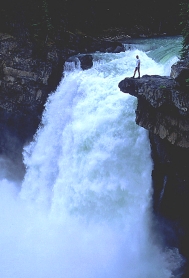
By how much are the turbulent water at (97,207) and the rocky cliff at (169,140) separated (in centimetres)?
75

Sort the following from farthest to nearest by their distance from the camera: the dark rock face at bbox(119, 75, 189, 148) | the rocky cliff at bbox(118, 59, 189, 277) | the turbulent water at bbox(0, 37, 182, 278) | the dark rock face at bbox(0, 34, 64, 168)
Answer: the dark rock face at bbox(0, 34, 64, 168), the turbulent water at bbox(0, 37, 182, 278), the rocky cliff at bbox(118, 59, 189, 277), the dark rock face at bbox(119, 75, 189, 148)

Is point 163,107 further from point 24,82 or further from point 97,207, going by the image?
point 24,82

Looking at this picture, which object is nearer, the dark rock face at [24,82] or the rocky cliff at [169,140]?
the rocky cliff at [169,140]

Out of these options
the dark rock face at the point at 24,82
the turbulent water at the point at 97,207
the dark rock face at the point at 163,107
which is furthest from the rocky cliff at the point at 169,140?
the dark rock face at the point at 24,82

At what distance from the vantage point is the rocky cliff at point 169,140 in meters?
13.3

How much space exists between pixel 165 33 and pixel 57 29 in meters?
19.5

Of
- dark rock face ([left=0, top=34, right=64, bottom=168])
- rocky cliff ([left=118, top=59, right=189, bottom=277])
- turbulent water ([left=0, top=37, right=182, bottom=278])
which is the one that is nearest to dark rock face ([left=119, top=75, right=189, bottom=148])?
rocky cliff ([left=118, top=59, right=189, bottom=277])

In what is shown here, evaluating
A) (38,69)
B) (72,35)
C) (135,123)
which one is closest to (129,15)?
(72,35)

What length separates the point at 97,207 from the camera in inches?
672

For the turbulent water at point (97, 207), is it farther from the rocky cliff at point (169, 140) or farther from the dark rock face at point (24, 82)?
the dark rock face at point (24, 82)

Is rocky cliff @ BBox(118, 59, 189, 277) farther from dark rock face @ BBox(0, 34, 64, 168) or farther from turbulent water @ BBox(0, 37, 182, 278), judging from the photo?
dark rock face @ BBox(0, 34, 64, 168)

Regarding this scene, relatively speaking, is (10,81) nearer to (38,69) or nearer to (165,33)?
(38,69)

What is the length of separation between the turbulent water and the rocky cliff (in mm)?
747

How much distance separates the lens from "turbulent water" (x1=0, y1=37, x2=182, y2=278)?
1634cm
